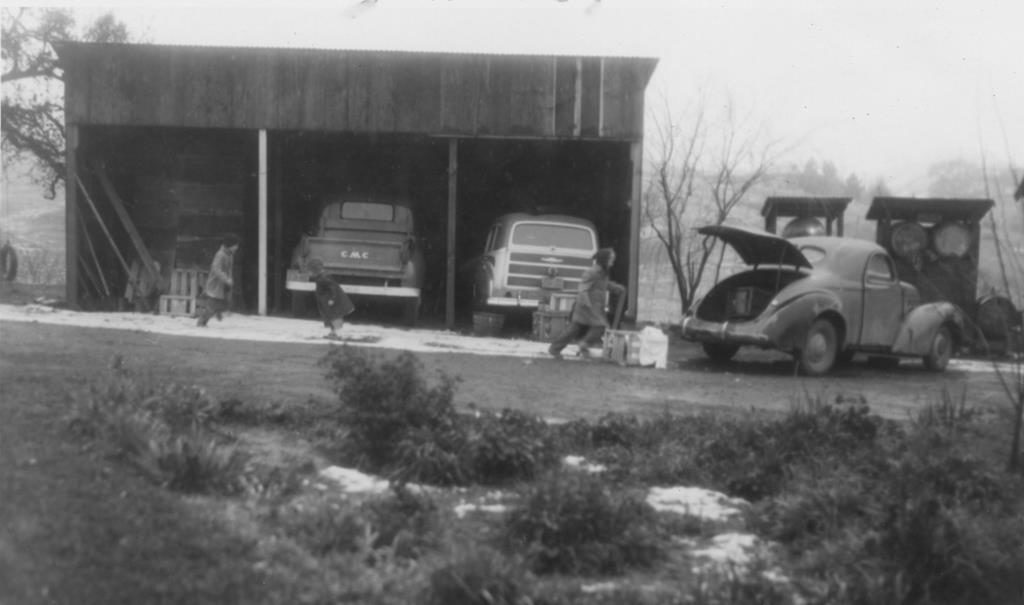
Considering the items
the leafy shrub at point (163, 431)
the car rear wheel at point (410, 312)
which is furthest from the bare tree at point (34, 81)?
the leafy shrub at point (163, 431)

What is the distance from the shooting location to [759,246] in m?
13.9

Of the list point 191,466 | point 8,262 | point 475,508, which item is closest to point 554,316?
point 475,508

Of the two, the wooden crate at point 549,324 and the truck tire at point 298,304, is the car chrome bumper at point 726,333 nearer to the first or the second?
the wooden crate at point 549,324

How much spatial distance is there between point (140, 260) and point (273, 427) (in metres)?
15.2

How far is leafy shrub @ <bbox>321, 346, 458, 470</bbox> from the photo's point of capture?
715 cm

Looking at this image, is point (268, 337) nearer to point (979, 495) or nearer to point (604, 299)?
point (604, 299)

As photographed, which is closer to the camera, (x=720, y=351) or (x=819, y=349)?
(x=819, y=349)

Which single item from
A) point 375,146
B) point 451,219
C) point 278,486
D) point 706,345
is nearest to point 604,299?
point 706,345

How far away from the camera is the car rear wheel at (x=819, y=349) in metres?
13.6

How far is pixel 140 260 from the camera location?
72.3 feet

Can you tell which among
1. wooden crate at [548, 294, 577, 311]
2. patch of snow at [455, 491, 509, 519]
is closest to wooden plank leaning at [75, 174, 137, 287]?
wooden crate at [548, 294, 577, 311]

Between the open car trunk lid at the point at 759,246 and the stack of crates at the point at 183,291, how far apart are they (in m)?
9.75

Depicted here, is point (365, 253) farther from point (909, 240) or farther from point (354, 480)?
point (354, 480)

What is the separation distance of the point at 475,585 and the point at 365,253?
15012 millimetres
